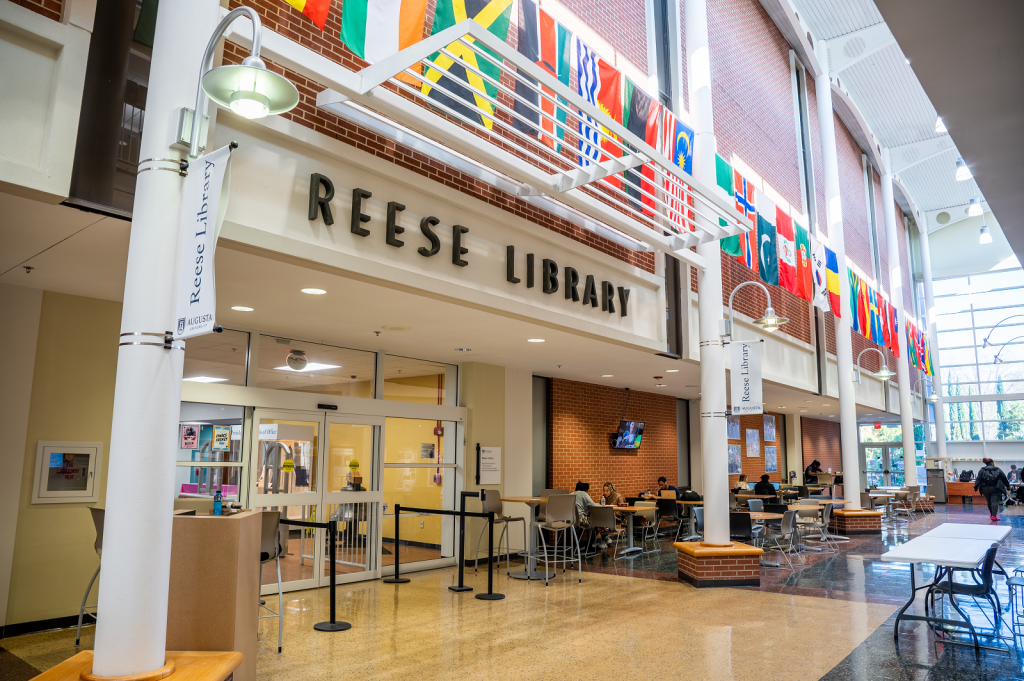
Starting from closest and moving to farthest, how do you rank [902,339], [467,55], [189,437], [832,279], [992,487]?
[467,55] < [189,437] < [832,279] < [992,487] < [902,339]

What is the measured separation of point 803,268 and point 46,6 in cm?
1016

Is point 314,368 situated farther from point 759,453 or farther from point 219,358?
point 759,453

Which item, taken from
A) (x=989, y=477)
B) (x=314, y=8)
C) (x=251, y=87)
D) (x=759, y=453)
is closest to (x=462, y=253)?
(x=314, y=8)

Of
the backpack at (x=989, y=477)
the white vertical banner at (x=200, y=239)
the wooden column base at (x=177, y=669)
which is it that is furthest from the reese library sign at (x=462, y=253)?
the backpack at (x=989, y=477)

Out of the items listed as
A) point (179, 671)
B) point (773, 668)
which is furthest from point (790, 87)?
point (179, 671)

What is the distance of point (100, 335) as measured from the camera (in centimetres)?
622

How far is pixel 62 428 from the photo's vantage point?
5.91m

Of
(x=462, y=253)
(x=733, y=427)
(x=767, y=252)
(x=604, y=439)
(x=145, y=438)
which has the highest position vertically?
(x=767, y=252)

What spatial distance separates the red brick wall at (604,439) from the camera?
1178 cm

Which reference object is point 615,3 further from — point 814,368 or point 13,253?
point 814,368

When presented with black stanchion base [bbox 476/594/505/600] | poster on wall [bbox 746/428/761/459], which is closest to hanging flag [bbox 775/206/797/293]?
black stanchion base [bbox 476/594/505/600]

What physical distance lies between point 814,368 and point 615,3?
902 centimetres

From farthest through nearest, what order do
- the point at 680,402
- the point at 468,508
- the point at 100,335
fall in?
1. the point at 680,402
2. the point at 468,508
3. the point at 100,335

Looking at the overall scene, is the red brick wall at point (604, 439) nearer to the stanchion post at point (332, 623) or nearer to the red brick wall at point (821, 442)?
the stanchion post at point (332, 623)
